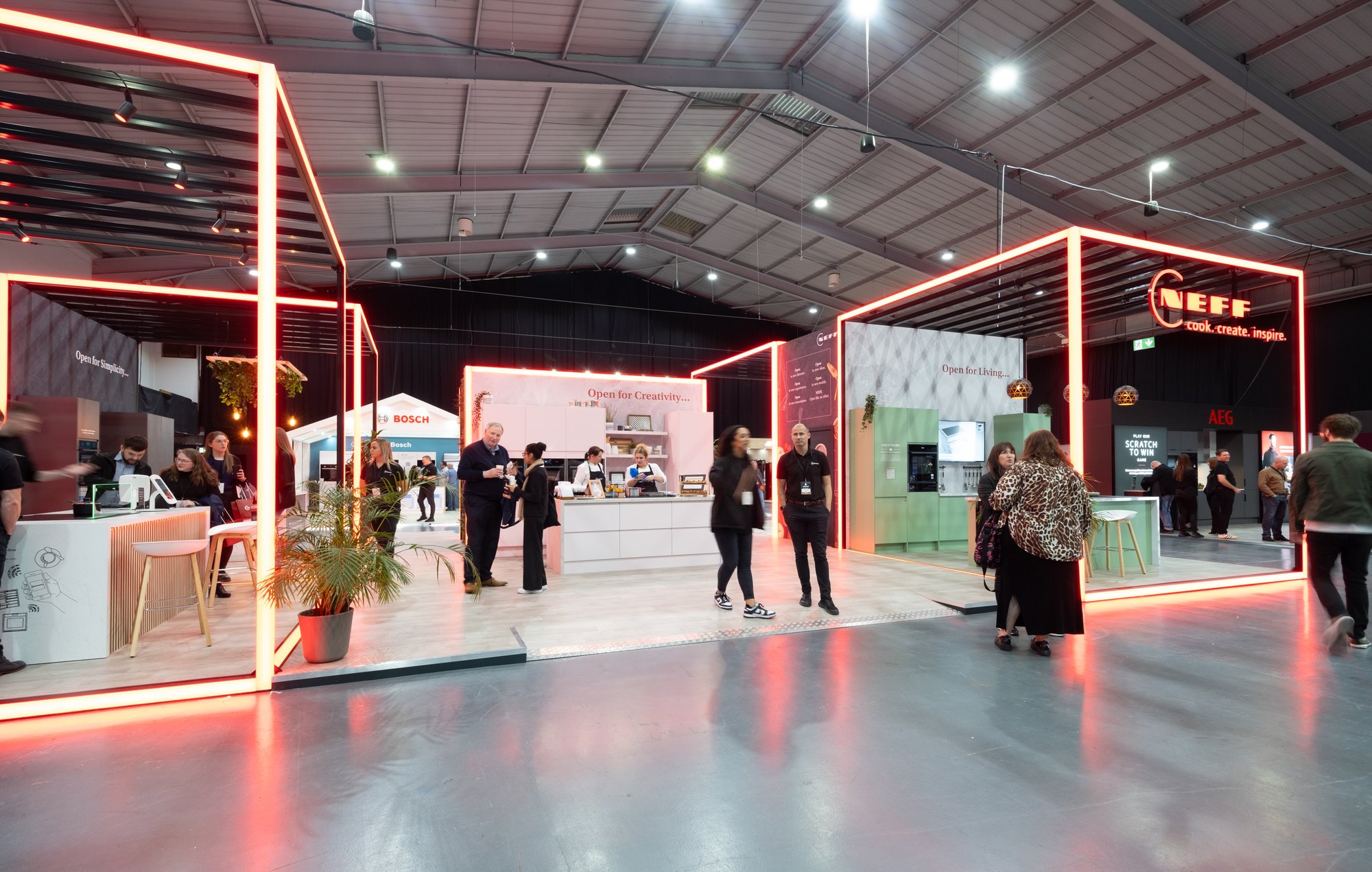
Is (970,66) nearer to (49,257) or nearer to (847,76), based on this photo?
(847,76)

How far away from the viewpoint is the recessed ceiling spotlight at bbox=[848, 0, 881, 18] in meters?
7.30

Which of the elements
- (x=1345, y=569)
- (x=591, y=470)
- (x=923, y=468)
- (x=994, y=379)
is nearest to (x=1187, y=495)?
(x=994, y=379)

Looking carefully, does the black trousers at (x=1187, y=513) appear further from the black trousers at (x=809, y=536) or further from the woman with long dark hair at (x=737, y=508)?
the woman with long dark hair at (x=737, y=508)

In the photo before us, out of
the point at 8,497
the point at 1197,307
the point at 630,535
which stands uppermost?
the point at 1197,307

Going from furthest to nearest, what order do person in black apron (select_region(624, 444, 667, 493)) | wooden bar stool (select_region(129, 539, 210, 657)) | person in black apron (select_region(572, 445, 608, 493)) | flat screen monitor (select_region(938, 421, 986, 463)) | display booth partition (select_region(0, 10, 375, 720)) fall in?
flat screen monitor (select_region(938, 421, 986, 463)) → person in black apron (select_region(624, 444, 667, 493)) → person in black apron (select_region(572, 445, 608, 493)) → wooden bar stool (select_region(129, 539, 210, 657)) → display booth partition (select_region(0, 10, 375, 720))

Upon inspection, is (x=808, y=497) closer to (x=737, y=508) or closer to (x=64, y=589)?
(x=737, y=508)

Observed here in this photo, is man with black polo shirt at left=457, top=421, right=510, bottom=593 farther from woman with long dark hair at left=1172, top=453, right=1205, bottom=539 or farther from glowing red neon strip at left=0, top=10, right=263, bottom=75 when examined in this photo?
woman with long dark hair at left=1172, top=453, right=1205, bottom=539

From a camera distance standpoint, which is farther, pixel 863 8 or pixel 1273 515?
pixel 1273 515

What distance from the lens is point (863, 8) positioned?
737cm

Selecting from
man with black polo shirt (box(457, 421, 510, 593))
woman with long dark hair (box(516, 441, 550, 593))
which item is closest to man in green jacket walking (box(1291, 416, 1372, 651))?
woman with long dark hair (box(516, 441, 550, 593))

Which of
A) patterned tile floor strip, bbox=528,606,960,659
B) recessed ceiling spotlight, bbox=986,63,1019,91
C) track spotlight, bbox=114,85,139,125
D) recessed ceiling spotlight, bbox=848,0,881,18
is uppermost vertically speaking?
recessed ceiling spotlight, bbox=848,0,881,18

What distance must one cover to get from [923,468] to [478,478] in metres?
5.78

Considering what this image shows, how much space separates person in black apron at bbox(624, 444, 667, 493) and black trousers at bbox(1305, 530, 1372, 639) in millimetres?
5620

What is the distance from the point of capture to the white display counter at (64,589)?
11.8 ft
